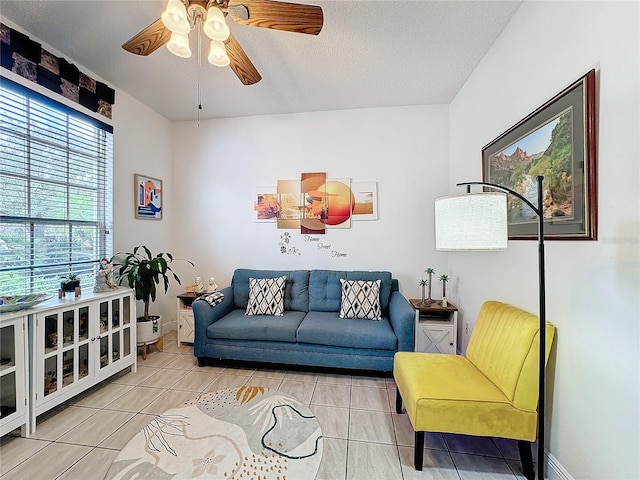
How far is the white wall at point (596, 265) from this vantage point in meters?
1.06

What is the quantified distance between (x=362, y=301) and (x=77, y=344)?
2.44 m

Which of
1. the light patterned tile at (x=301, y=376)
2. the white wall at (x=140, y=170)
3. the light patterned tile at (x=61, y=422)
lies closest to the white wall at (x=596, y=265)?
the light patterned tile at (x=301, y=376)

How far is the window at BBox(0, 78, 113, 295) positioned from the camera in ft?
6.50

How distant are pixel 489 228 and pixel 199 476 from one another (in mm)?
1996

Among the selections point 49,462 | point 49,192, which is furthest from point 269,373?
point 49,192

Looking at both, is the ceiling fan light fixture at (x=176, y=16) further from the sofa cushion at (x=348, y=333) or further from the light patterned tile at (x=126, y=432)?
the light patterned tile at (x=126, y=432)

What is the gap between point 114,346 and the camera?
7.91 feet

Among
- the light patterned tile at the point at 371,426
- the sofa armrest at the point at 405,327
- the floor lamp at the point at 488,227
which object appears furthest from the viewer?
the sofa armrest at the point at 405,327

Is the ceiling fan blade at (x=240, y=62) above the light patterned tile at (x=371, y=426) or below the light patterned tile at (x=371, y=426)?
above

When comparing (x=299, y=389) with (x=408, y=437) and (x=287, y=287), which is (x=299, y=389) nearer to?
(x=408, y=437)

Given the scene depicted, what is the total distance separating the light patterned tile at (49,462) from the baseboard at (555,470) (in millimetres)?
2665

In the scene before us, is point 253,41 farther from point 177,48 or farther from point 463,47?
point 463,47

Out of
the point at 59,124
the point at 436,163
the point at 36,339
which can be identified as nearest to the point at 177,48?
the point at 59,124

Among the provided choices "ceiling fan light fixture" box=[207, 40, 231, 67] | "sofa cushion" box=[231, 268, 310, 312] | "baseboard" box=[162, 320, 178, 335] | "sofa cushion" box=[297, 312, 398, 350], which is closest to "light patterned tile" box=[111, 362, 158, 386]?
"baseboard" box=[162, 320, 178, 335]
